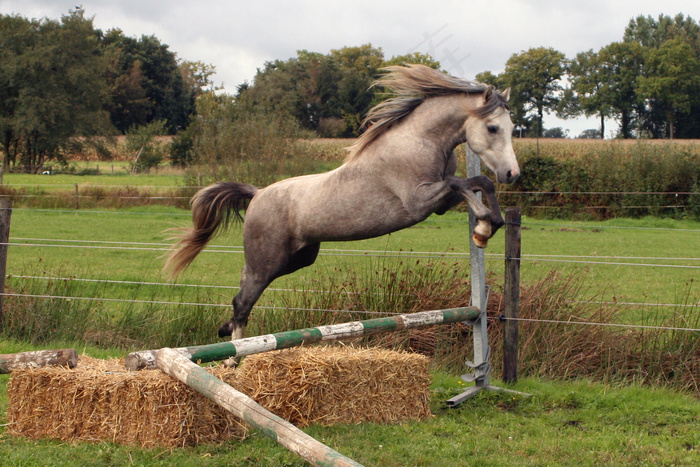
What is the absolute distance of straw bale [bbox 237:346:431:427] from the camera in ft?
12.5

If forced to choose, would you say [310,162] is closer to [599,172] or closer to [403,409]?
[599,172]

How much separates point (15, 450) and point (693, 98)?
42.5 meters

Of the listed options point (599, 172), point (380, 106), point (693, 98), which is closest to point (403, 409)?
point (380, 106)

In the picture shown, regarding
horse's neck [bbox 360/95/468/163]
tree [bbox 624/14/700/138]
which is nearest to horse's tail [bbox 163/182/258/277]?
horse's neck [bbox 360/95/468/163]

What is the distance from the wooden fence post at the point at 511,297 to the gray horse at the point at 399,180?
1.85 m

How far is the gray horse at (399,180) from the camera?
3.04 meters

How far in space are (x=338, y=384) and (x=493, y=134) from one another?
1833 mm

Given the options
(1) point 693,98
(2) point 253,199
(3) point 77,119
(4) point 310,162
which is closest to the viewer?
(2) point 253,199

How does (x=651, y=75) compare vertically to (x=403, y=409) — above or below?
above

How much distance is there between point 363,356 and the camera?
407 cm

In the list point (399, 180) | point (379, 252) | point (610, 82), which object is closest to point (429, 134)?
point (399, 180)

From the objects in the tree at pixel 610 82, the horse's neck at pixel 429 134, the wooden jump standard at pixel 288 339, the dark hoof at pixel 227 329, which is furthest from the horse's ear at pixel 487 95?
the tree at pixel 610 82

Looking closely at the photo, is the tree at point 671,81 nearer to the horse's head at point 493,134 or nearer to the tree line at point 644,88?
the tree line at point 644,88

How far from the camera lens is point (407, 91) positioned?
3.36 metres
